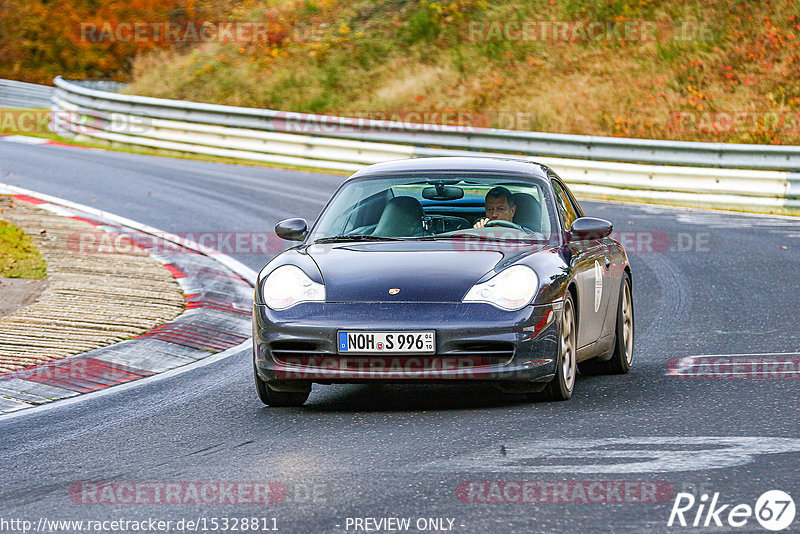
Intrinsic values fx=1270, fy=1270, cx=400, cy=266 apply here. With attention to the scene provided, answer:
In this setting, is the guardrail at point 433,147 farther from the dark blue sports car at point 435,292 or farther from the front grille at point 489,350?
the front grille at point 489,350

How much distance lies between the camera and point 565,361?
7.24 metres

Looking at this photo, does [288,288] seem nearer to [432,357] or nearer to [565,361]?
[432,357]

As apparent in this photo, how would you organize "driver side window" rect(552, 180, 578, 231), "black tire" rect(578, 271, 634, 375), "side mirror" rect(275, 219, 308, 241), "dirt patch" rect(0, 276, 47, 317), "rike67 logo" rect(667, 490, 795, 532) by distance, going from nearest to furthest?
"rike67 logo" rect(667, 490, 795, 532) → "side mirror" rect(275, 219, 308, 241) → "driver side window" rect(552, 180, 578, 231) → "black tire" rect(578, 271, 634, 375) → "dirt patch" rect(0, 276, 47, 317)

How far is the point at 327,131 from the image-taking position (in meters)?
23.8

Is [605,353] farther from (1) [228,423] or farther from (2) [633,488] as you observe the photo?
(2) [633,488]

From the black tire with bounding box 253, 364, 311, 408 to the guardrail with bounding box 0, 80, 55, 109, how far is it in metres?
29.2

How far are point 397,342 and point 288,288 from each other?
0.80 meters

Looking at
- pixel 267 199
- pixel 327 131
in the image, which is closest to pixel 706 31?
pixel 327 131

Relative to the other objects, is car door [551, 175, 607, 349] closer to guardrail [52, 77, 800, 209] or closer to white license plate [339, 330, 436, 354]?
white license plate [339, 330, 436, 354]

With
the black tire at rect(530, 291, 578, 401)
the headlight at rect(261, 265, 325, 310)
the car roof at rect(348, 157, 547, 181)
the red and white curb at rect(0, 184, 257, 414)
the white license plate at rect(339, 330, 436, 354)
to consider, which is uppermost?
the car roof at rect(348, 157, 547, 181)

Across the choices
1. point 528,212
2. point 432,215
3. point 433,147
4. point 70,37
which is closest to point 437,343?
point 528,212

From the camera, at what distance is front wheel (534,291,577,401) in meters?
7.12

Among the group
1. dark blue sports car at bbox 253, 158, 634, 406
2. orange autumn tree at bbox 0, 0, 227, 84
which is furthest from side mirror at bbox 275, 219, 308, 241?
orange autumn tree at bbox 0, 0, 227, 84

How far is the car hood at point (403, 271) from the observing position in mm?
6934
